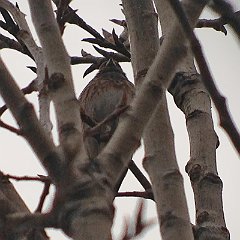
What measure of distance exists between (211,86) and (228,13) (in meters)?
0.16

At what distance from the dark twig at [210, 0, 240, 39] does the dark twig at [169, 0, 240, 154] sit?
0.08 metres

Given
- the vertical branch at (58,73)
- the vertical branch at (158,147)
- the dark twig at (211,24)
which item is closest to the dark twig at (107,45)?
the dark twig at (211,24)

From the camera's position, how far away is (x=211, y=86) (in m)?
1.38

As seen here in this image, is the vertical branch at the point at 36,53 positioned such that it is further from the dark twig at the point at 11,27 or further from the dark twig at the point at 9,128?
the dark twig at the point at 9,128

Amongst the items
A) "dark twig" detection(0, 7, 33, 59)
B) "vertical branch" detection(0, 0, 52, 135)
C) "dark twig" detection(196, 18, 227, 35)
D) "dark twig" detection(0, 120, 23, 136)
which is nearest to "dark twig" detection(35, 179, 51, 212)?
"dark twig" detection(0, 120, 23, 136)

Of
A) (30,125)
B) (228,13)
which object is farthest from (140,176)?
(228,13)

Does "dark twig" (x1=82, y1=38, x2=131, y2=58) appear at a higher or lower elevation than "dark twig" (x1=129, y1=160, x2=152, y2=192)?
higher

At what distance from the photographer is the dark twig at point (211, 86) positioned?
1.37 m

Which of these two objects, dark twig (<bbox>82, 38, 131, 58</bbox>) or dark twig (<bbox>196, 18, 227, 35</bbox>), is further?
dark twig (<bbox>82, 38, 131, 58</bbox>)

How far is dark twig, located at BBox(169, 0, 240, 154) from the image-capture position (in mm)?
1373

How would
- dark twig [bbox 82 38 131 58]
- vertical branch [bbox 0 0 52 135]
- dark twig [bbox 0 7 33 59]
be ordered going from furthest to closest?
1. dark twig [bbox 82 38 131 58]
2. dark twig [bbox 0 7 33 59]
3. vertical branch [bbox 0 0 52 135]

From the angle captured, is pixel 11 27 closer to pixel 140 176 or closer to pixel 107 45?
pixel 107 45

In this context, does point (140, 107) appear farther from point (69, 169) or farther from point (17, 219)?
point (17, 219)

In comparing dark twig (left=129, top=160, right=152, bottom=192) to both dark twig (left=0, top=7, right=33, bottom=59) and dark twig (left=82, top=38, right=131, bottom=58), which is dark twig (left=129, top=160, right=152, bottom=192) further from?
dark twig (left=82, top=38, right=131, bottom=58)
